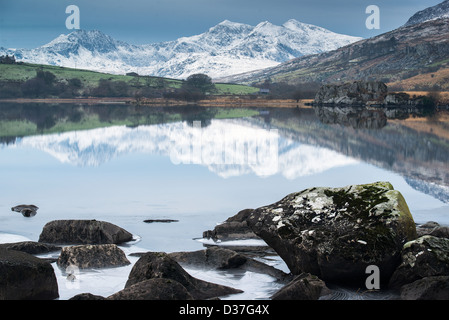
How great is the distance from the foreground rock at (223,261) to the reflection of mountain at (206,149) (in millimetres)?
21279

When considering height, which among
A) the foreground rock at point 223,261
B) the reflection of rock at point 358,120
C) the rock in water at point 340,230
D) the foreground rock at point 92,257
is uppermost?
the reflection of rock at point 358,120

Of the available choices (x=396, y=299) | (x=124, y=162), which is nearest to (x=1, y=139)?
(x=124, y=162)

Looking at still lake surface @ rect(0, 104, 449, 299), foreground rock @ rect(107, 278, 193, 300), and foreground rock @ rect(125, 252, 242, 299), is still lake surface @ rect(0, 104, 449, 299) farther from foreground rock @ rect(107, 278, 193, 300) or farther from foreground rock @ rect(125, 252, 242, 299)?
foreground rock @ rect(107, 278, 193, 300)

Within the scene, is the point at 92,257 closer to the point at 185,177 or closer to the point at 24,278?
the point at 24,278

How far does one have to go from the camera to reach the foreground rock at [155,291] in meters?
12.7

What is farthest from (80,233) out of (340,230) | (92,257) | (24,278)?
(340,230)

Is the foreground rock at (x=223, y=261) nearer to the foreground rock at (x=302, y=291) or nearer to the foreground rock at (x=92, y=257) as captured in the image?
the foreground rock at (x=92, y=257)

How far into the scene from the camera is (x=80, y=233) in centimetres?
2003

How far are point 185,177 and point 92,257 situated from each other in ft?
70.5

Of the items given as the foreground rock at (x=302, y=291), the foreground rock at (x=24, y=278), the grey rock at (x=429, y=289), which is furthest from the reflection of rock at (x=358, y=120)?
the foreground rock at (x=24, y=278)

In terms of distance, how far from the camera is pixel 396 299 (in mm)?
14219

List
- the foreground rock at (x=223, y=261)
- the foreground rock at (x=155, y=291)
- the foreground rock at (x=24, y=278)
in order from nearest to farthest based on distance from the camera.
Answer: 1. the foreground rock at (x=155, y=291)
2. the foreground rock at (x=24, y=278)
3. the foreground rock at (x=223, y=261)
